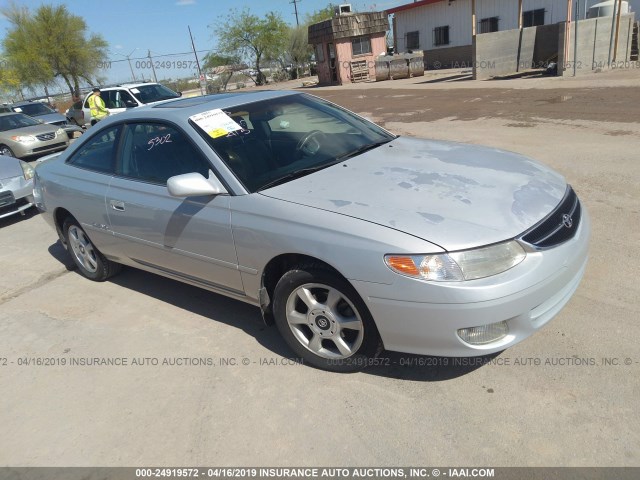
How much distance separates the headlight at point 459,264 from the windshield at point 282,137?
43.2 inches

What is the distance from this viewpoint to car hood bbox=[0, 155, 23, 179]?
721cm

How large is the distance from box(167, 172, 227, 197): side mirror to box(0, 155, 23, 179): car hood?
5572 millimetres

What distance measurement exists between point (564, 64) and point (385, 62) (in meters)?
11.3

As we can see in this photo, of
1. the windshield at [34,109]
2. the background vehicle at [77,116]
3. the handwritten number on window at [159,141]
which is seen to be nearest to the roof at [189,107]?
the handwritten number on window at [159,141]

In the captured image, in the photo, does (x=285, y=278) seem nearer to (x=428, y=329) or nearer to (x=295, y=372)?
(x=295, y=372)

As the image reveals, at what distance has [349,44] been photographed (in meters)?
30.3

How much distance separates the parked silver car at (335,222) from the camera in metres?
2.43

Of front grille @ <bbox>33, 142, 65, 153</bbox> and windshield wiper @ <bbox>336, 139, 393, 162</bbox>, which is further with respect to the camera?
front grille @ <bbox>33, 142, 65, 153</bbox>

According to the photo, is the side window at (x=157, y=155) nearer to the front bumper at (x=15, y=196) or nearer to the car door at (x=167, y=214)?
the car door at (x=167, y=214)

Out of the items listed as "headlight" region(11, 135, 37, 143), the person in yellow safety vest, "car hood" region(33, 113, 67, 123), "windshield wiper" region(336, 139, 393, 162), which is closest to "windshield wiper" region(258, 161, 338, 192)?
"windshield wiper" region(336, 139, 393, 162)

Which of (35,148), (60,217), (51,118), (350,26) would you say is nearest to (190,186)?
(60,217)

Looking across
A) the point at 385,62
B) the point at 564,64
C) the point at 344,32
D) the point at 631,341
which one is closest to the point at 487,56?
the point at 564,64

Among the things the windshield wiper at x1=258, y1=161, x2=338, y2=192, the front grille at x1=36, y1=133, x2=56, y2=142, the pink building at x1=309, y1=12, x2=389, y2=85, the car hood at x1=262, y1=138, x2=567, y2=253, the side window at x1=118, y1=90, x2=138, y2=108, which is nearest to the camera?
the car hood at x1=262, y1=138, x2=567, y2=253

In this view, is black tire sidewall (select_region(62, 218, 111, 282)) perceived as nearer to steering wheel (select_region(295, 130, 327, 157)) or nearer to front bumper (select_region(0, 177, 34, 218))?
steering wheel (select_region(295, 130, 327, 157))
